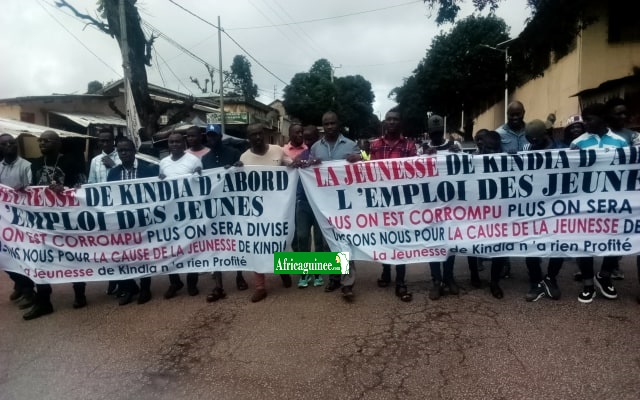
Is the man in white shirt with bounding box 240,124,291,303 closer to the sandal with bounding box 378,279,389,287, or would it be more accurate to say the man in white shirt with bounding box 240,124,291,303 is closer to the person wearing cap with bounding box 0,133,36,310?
the sandal with bounding box 378,279,389,287

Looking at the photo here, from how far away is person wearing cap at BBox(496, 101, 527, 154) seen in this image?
5.01 meters

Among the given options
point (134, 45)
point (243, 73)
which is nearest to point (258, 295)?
point (134, 45)

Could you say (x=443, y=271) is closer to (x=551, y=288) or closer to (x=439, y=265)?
(x=439, y=265)

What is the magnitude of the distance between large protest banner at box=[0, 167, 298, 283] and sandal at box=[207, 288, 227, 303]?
0.83 feet

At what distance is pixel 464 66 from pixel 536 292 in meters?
33.6

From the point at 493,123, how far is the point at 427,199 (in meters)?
34.1

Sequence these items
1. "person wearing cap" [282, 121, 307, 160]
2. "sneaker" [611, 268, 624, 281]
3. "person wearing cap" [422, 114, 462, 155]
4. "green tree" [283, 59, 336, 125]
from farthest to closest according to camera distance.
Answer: "green tree" [283, 59, 336, 125] → "person wearing cap" [282, 121, 307, 160] → "sneaker" [611, 268, 624, 281] → "person wearing cap" [422, 114, 462, 155]

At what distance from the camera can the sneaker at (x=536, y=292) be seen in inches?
180

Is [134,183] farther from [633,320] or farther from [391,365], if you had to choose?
[633,320]

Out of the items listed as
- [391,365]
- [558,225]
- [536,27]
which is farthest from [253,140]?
[536,27]

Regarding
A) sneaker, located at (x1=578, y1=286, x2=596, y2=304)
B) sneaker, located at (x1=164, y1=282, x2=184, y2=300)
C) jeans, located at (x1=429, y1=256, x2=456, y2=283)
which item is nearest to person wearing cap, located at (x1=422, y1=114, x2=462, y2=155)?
jeans, located at (x1=429, y1=256, x2=456, y2=283)

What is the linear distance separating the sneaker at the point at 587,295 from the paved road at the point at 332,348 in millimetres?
79

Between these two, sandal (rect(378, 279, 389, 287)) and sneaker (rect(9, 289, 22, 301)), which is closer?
sandal (rect(378, 279, 389, 287))

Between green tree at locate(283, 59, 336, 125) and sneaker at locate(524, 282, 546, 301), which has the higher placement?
green tree at locate(283, 59, 336, 125)
